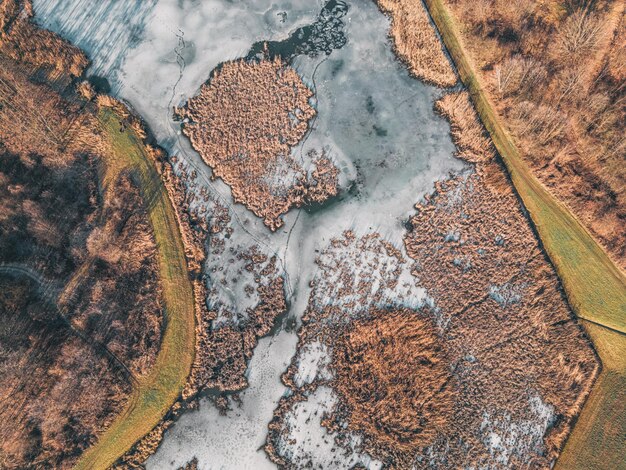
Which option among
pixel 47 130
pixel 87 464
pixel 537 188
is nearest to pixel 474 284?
pixel 537 188

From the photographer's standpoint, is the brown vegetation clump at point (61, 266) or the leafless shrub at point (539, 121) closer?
the brown vegetation clump at point (61, 266)

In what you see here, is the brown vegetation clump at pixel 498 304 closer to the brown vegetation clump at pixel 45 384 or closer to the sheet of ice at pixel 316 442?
the sheet of ice at pixel 316 442

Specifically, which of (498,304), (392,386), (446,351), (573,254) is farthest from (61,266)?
(573,254)

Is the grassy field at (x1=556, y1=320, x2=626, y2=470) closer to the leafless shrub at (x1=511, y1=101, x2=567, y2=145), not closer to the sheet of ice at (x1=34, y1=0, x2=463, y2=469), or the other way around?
the leafless shrub at (x1=511, y1=101, x2=567, y2=145)

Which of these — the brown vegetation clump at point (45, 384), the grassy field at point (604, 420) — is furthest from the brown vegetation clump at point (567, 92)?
the brown vegetation clump at point (45, 384)

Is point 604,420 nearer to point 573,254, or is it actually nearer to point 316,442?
point 573,254

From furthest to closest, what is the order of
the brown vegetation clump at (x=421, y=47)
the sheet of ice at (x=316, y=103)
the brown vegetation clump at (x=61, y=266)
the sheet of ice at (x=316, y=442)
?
the brown vegetation clump at (x=421, y=47) → the sheet of ice at (x=316, y=103) → the sheet of ice at (x=316, y=442) → the brown vegetation clump at (x=61, y=266)

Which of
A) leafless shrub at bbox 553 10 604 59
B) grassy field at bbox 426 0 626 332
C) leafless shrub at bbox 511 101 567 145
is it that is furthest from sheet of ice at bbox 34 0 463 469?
leafless shrub at bbox 553 10 604 59
